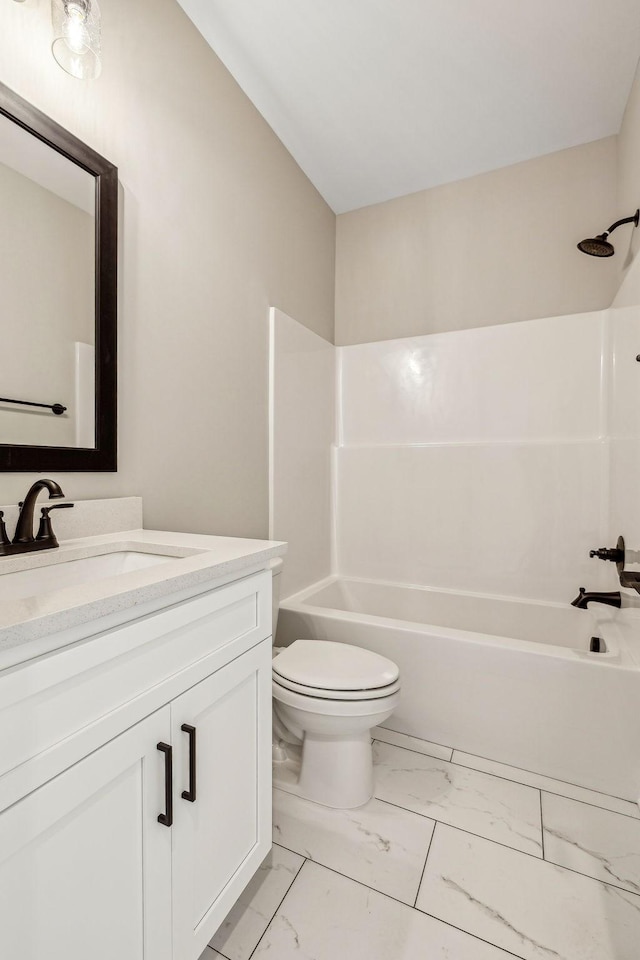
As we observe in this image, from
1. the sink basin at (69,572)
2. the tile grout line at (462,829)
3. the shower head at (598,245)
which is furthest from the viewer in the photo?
the shower head at (598,245)

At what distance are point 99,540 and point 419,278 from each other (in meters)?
2.17

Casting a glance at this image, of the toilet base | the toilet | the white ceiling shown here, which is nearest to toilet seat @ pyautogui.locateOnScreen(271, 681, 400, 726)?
the toilet

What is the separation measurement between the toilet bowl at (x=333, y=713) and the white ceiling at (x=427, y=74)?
220 centimetres

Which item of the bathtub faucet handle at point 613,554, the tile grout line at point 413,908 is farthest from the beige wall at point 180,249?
the bathtub faucet handle at point 613,554

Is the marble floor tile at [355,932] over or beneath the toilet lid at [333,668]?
beneath

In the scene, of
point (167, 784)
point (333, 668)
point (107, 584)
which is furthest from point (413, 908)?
point (107, 584)

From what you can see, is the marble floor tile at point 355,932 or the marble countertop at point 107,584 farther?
the marble floor tile at point 355,932

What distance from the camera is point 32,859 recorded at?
572mm

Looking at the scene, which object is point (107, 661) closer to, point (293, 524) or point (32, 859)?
point (32, 859)

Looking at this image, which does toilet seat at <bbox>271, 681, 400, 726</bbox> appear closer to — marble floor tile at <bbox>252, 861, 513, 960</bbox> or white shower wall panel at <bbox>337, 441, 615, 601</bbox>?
marble floor tile at <bbox>252, 861, 513, 960</bbox>

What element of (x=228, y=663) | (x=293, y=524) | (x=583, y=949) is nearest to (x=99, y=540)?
(x=228, y=663)

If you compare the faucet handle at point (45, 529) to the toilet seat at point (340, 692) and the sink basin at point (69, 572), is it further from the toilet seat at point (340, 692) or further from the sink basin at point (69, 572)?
the toilet seat at point (340, 692)

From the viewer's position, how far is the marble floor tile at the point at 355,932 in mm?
1013

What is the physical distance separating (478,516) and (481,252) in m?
1.37
